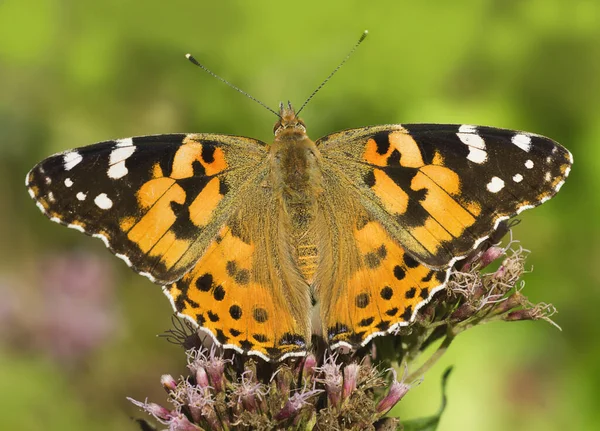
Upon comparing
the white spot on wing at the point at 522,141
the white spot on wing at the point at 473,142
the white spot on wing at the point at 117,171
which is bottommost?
the white spot on wing at the point at 117,171

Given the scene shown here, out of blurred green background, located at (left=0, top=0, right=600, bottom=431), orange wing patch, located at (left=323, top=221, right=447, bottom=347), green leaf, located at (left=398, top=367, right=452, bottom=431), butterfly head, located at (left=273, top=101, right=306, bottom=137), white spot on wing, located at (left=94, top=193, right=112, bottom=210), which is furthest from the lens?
blurred green background, located at (left=0, top=0, right=600, bottom=431)

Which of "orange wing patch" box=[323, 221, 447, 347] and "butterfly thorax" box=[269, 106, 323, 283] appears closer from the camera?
"orange wing patch" box=[323, 221, 447, 347]

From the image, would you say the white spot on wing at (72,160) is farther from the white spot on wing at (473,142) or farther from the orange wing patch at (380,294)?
the white spot on wing at (473,142)

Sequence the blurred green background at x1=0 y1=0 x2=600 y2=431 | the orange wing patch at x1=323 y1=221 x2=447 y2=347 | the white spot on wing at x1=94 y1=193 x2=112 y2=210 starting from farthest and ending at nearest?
the blurred green background at x1=0 y1=0 x2=600 y2=431, the white spot on wing at x1=94 y1=193 x2=112 y2=210, the orange wing patch at x1=323 y1=221 x2=447 y2=347

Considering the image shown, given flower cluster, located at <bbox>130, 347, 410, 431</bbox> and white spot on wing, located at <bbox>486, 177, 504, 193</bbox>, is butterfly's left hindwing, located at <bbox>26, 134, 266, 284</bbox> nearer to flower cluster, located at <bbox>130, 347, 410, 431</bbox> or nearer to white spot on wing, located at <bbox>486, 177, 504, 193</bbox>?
flower cluster, located at <bbox>130, 347, 410, 431</bbox>

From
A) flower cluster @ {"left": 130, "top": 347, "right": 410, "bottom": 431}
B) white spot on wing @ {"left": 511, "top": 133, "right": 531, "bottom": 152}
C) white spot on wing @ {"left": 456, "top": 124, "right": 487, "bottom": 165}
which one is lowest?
flower cluster @ {"left": 130, "top": 347, "right": 410, "bottom": 431}

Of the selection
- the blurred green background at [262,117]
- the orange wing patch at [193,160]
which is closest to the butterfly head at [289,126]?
the orange wing patch at [193,160]

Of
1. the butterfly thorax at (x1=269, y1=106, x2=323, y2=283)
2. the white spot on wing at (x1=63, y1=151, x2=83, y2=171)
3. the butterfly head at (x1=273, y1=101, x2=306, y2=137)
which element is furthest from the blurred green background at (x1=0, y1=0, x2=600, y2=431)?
the white spot on wing at (x1=63, y1=151, x2=83, y2=171)

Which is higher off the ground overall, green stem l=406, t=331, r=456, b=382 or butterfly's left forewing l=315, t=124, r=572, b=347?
butterfly's left forewing l=315, t=124, r=572, b=347
